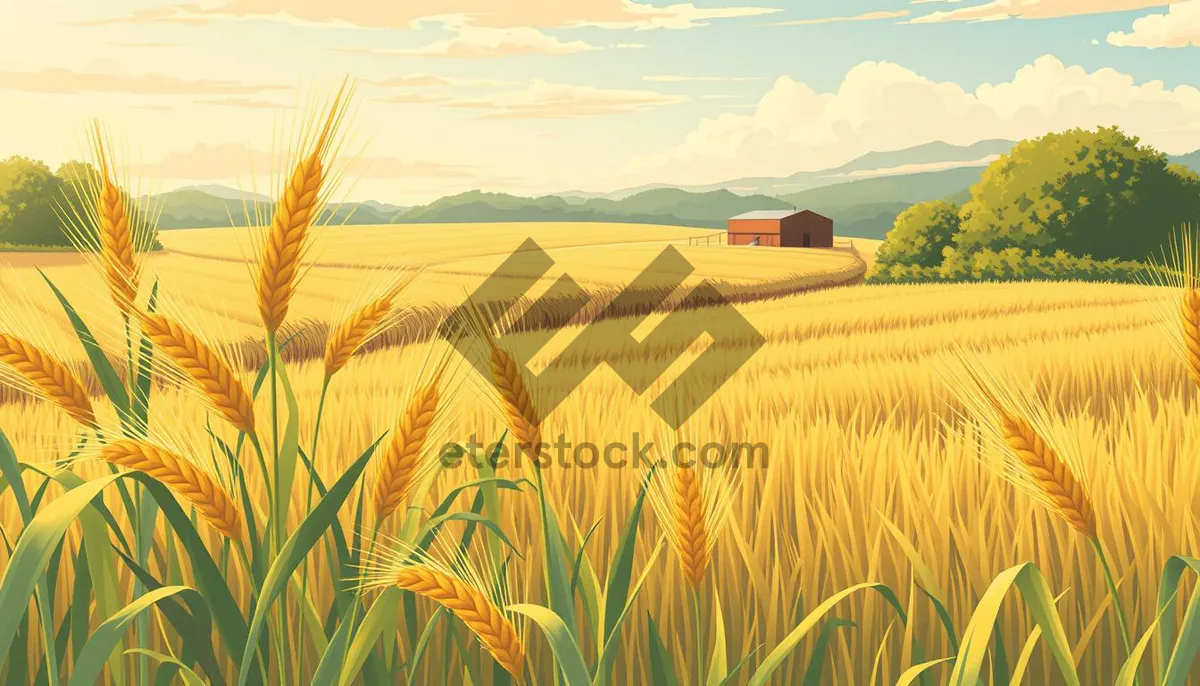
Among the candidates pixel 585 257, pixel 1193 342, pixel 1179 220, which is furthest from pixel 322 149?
pixel 1179 220

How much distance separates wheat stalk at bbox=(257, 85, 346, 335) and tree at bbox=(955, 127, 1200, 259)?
3538 cm

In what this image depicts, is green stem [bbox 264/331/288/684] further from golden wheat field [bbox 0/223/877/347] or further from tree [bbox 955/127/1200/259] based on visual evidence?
tree [bbox 955/127/1200/259]

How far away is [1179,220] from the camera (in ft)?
107

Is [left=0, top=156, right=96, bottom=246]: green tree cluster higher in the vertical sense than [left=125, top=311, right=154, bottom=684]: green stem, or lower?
higher

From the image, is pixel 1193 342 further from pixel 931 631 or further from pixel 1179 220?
pixel 1179 220

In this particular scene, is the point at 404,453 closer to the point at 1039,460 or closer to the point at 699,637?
the point at 699,637

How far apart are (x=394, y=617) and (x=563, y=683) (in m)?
0.33

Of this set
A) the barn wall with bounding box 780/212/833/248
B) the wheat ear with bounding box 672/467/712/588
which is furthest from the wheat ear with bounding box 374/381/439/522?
the barn wall with bounding box 780/212/833/248

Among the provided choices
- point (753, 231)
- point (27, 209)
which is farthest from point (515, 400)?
point (753, 231)

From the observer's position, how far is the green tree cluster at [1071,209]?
3225 cm

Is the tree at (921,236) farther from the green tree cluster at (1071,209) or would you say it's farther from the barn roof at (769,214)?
the barn roof at (769,214)

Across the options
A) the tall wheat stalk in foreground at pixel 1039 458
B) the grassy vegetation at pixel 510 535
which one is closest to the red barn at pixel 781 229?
the grassy vegetation at pixel 510 535

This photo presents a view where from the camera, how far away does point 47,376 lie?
136cm

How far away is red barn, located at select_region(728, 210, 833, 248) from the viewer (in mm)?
52031
